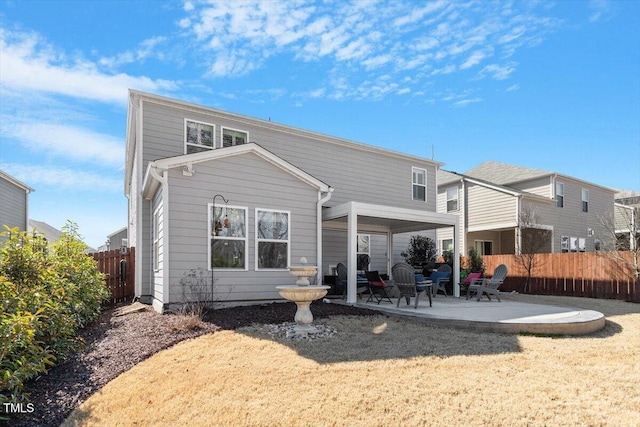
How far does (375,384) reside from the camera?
4.39m

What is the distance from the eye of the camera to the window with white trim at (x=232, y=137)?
11.7m

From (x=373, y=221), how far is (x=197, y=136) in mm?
6095

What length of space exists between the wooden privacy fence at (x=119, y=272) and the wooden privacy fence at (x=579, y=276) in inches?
590

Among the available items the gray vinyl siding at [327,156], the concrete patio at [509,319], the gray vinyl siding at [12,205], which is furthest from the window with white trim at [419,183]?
the gray vinyl siding at [12,205]

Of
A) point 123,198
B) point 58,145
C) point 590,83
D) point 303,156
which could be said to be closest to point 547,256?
point 590,83

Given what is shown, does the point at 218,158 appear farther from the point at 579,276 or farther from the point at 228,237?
the point at 579,276

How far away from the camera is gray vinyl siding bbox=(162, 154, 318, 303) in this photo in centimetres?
829

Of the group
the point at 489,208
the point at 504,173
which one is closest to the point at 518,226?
the point at 489,208

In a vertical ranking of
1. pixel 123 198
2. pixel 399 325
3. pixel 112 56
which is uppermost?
pixel 112 56

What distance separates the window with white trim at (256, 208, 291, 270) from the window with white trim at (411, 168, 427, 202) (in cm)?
773

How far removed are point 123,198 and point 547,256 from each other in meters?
20.3

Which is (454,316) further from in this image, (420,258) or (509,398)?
(420,258)

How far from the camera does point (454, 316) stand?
769 centimetres

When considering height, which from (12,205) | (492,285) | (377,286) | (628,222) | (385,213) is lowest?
(492,285)
